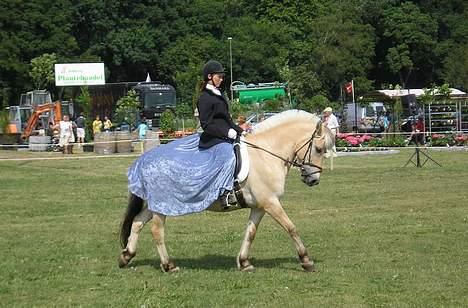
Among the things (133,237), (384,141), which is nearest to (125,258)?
(133,237)

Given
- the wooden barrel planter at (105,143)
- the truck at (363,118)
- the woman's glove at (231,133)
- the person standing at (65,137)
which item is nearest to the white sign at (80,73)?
the truck at (363,118)

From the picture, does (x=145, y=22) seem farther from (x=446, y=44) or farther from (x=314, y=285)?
(x=314, y=285)

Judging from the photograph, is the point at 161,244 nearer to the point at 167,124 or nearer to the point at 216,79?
the point at 216,79

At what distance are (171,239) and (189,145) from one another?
126 inches

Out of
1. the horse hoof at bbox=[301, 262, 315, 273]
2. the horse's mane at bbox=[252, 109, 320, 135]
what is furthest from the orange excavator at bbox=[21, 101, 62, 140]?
the horse hoof at bbox=[301, 262, 315, 273]

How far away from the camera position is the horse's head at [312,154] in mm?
11109

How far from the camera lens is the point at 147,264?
11.5 m

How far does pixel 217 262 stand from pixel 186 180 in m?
1.51

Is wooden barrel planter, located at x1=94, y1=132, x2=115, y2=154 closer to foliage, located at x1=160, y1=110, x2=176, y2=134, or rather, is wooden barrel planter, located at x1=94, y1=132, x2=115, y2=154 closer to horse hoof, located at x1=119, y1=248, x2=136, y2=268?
foliage, located at x1=160, y1=110, x2=176, y2=134

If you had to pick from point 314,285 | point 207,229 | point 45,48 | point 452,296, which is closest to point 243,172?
point 314,285

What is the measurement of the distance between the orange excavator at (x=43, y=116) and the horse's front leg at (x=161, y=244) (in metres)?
41.1

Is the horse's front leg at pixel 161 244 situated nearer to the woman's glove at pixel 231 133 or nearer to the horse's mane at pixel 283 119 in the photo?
the woman's glove at pixel 231 133

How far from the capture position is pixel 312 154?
11125 mm

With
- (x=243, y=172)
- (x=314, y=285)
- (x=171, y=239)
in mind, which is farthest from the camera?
(x=171, y=239)
